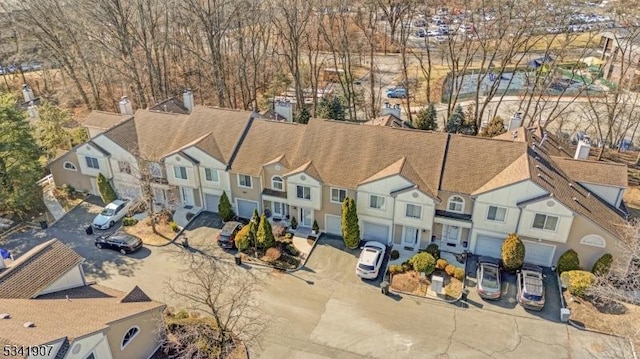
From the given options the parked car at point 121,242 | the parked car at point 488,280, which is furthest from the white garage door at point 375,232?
the parked car at point 121,242

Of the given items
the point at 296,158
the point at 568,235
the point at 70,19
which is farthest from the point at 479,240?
the point at 70,19

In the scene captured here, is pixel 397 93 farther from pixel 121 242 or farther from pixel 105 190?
pixel 121 242

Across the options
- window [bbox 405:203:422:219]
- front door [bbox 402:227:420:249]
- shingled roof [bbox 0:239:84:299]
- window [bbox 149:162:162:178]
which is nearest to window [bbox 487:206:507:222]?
window [bbox 405:203:422:219]

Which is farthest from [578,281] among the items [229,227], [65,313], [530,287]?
[65,313]

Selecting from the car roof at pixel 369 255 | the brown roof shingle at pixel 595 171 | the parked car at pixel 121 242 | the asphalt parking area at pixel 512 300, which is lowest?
the asphalt parking area at pixel 512 300

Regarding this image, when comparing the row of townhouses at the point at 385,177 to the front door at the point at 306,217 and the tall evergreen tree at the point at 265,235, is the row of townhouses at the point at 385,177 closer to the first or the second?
the front door at the point at 306,217

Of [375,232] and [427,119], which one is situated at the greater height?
[427,119]
